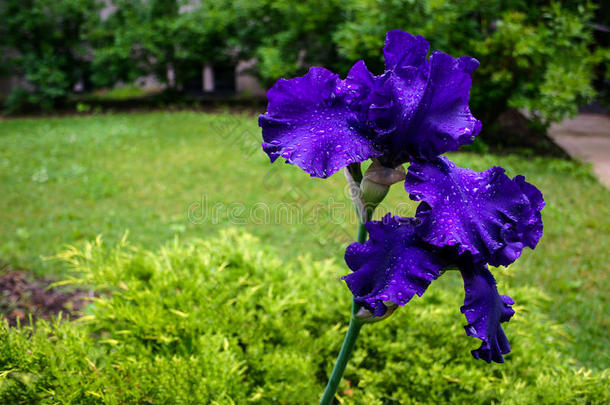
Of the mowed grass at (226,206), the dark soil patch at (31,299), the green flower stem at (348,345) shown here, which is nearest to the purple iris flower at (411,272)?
the green flower stem at (348,345)

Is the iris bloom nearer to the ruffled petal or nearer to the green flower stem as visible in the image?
the ruffled petal

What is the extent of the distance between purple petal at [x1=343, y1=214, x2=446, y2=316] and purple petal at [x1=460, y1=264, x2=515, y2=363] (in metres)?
0.08

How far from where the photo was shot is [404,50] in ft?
3.37

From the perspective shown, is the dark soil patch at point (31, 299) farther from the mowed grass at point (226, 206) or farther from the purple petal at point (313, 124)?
the purple petal at point (313, 124)

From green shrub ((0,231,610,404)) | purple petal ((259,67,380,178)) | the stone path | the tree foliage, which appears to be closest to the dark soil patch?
green shrub ((0,231,610,404))

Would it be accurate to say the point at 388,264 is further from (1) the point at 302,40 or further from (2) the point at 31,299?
(1) the point at 302,40

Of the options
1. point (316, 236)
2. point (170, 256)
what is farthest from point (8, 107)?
point (170, 256)

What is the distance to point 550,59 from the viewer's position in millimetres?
5957

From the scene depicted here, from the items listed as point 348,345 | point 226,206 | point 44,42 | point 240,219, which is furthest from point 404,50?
point 44,42

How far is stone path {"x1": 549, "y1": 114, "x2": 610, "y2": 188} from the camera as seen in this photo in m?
6.05

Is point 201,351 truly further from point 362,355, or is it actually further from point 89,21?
point 89,21

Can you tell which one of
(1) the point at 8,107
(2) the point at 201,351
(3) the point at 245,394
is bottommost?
(1) the point at 8,107

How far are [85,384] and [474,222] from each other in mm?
1308

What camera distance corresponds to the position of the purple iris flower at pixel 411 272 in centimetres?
93
